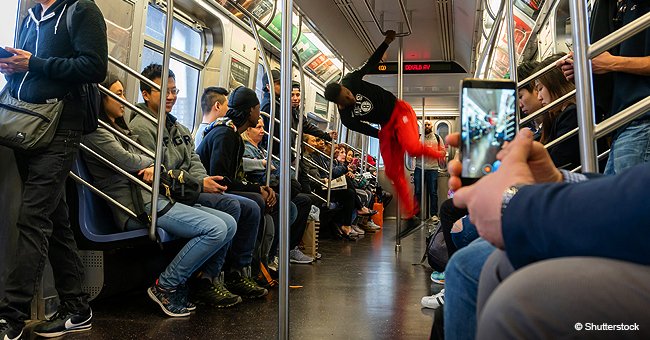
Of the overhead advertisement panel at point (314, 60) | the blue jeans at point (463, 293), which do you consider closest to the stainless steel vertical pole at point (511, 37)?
the blue jeans at point (463, 293)

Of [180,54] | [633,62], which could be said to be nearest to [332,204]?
[180,54]

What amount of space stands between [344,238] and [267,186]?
3.65m

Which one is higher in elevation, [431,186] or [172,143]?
[431,186]

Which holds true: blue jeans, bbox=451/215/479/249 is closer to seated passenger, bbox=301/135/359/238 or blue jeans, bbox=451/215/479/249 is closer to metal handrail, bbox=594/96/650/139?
metal handrail, bbox=594/96/650/139

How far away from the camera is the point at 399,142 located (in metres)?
4.39

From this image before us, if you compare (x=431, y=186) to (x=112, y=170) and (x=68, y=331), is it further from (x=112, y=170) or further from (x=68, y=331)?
(x=68, y=331)

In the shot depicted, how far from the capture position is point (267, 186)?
12.7 feet

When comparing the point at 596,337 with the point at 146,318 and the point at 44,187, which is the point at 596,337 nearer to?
the point at 44,187

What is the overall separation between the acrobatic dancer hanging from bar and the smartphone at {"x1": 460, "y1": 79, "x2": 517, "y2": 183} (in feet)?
10.6

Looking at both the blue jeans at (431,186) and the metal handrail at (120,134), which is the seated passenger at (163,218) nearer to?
the metal handrail at (120,134)

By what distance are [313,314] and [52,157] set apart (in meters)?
1.40

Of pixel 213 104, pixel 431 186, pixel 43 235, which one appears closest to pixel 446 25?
pixel 431 186

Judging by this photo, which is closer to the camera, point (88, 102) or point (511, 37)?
A: point (511, 37)

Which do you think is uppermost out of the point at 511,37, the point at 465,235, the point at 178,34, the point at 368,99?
the point at 178,34
